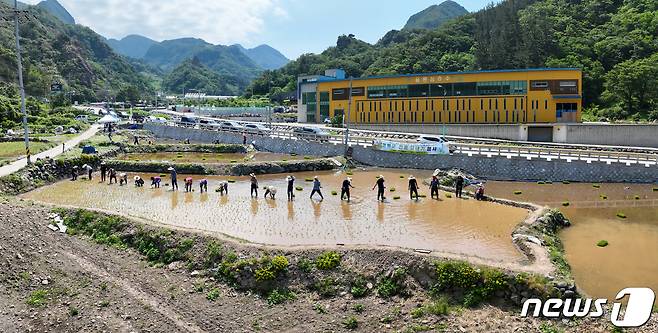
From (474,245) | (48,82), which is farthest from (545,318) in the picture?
(48,82)

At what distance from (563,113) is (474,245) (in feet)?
152

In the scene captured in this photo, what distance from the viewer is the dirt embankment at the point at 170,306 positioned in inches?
505

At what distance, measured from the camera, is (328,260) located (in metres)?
15.3

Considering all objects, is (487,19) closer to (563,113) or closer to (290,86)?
(563,113)

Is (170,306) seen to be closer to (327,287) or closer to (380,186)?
(327,287)

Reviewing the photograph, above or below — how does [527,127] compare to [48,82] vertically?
below

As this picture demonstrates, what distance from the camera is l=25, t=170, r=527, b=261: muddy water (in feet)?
59.7

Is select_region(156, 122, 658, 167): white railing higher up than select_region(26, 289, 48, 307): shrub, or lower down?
higher up

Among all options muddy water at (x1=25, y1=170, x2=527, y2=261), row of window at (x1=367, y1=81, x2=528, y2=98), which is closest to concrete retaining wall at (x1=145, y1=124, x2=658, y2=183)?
muddy water at (x1=25, y1=170, x2=527, y2=261)

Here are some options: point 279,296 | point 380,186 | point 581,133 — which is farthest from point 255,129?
point 279,296

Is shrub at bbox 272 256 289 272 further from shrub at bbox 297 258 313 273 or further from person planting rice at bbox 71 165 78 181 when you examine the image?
person planting rice at bbox 71 165 78 181

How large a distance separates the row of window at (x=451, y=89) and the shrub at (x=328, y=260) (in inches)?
1939

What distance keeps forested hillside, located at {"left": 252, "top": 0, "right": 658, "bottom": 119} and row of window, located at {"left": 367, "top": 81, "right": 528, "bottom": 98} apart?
13339mm

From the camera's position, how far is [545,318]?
12547 mm
